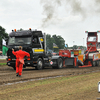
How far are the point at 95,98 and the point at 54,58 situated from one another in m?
12.5

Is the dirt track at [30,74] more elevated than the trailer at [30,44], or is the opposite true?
the trailer at [30,44]

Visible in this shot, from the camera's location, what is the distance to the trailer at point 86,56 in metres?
19.2

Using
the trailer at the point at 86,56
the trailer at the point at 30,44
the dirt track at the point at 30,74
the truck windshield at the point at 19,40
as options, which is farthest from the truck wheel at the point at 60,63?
the truck windshield at the point at 19,40

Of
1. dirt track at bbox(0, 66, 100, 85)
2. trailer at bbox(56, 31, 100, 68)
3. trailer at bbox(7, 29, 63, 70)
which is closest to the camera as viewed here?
dirt track at bbox(0, 66, 100, 85)

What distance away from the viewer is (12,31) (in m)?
16.4

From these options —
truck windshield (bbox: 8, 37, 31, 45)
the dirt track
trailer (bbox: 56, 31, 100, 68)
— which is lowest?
the dirt track

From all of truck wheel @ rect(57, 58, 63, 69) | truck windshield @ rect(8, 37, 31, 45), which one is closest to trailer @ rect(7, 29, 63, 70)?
truck windshield @ rect(8, 37, 31, 45)

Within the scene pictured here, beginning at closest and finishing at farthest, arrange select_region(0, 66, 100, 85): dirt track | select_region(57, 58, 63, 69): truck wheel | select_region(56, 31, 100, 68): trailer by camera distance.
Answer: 1. select_region(0, 66, 100, 85): dirt track
2. select_region(57, 58, 63, 69): truck wheel
3. select_region(56, 31, 100, 68): trailer

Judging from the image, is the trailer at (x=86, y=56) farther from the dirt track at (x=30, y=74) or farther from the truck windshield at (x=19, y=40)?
the truck windshield at (x=19, y=40)

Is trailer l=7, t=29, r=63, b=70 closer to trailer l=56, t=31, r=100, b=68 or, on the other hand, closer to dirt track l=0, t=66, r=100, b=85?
dirt track l=0, t=66, r=100, b=85

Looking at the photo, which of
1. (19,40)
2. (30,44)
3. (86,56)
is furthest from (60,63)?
(19,40)

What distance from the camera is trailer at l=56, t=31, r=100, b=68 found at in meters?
19.2

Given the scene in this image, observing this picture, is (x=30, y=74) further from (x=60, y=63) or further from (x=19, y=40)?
(x=60, y=63)

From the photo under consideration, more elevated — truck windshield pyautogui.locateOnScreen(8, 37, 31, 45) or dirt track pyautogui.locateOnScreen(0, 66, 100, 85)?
truck windshield pyautogui.locateOnScreen(8, 37, 31, 45)
